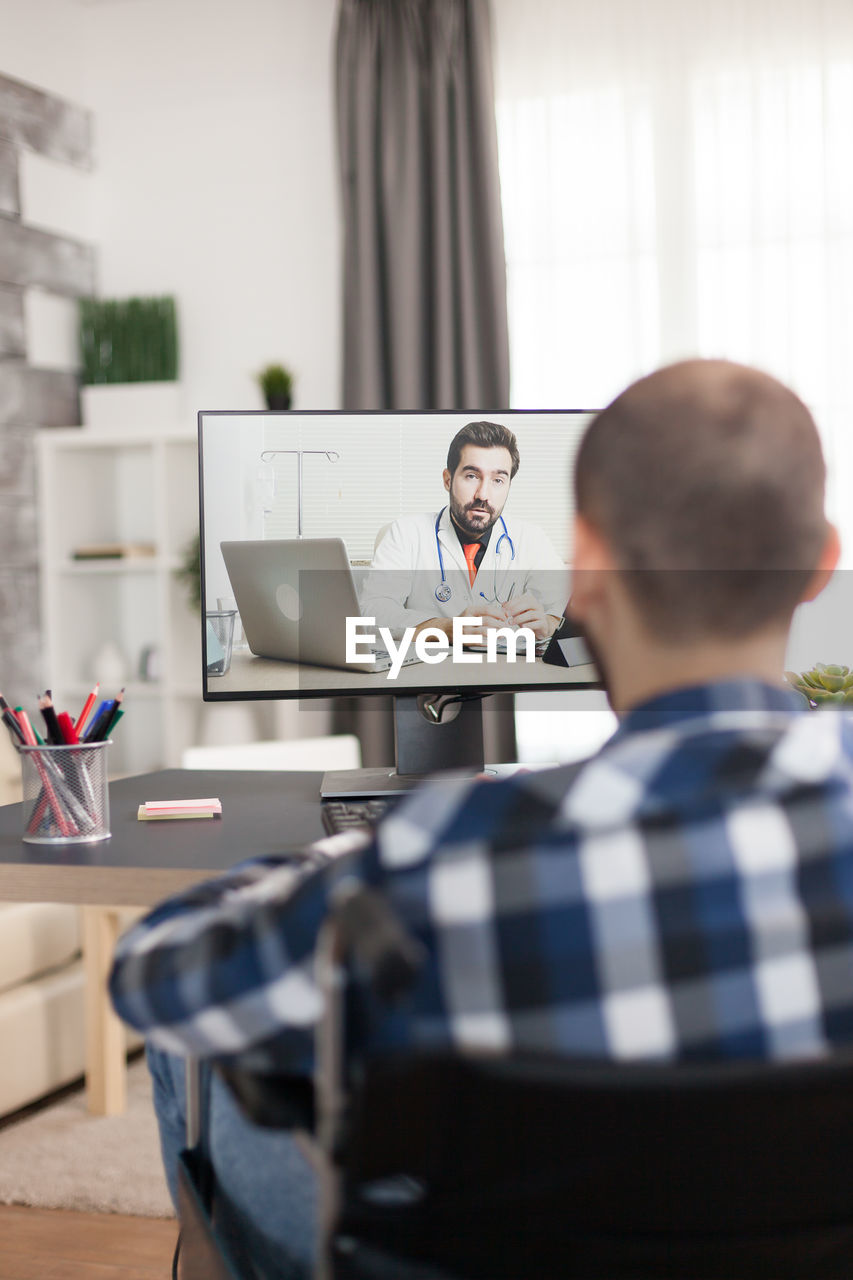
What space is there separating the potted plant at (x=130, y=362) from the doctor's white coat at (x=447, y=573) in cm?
221

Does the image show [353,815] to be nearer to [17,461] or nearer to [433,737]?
[433,737]

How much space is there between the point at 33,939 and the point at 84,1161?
416 millimetres

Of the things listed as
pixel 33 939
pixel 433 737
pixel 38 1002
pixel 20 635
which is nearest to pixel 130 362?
pixel 20 635

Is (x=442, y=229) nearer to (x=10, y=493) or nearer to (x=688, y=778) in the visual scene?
(x=10, y=493)

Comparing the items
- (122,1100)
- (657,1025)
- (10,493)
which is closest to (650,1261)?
(657,1025)

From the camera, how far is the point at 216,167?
360 centimetres

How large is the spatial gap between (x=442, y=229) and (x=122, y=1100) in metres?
2.22

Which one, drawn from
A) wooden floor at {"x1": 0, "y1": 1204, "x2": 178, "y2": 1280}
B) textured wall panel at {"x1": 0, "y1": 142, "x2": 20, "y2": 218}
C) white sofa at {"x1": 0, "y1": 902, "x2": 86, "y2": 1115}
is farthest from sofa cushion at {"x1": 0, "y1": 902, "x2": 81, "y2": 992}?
textured wall panel at {"x1": 0, "y1": 142, "x2": 20, "y2": 218}

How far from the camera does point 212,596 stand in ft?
4.75

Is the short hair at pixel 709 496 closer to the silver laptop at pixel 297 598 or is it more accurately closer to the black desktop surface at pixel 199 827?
the black desktop surface at pixel 199 827

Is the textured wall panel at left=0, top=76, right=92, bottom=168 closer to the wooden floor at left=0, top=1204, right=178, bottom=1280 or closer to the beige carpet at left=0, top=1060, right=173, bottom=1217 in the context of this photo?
the beige carpet at left=0, top=1060, right=173, bottom=1217

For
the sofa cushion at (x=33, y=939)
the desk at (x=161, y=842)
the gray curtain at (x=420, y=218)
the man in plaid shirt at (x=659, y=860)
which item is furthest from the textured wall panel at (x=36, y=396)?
the man in plaid shirt at (x=659, y=860)

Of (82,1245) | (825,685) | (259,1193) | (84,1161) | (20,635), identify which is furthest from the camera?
(20,635)

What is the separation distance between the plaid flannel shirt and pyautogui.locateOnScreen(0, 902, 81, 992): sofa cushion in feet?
5.97
